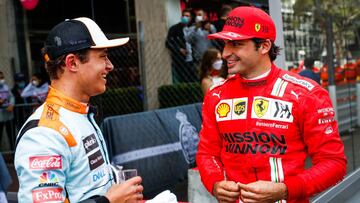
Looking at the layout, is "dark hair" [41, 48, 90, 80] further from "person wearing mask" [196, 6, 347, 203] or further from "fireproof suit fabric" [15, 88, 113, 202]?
"person wearing mask" [196, 6, 347, 203]

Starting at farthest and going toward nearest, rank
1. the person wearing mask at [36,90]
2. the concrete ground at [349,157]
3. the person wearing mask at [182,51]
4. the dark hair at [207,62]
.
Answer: the person wearing mask at [36,90], the person wearing mask at [182,51], the dark hair at [207,62], the concrete ground at [349,157]

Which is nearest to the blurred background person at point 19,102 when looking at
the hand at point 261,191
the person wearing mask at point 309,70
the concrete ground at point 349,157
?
the concrete ground at point 349,157

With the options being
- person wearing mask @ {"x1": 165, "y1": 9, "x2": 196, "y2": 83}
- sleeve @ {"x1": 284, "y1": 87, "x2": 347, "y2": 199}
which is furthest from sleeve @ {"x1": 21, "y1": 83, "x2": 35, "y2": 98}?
sleeve @ {"x1": 284, "y1": 87, "x2": 347, "y2": 199}

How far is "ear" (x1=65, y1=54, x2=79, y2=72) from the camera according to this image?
2.06 metres

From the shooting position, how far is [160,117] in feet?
19.6

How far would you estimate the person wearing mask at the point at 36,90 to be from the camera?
1066cm

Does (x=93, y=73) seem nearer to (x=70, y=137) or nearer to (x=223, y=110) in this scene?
(x=70, y=137)

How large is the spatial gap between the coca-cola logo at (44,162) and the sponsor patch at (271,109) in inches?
42.3

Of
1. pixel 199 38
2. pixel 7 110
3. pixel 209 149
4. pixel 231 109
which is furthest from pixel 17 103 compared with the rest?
pixel 231 109

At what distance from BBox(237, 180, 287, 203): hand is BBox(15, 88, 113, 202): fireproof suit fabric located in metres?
0.61

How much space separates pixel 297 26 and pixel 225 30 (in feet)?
17.1

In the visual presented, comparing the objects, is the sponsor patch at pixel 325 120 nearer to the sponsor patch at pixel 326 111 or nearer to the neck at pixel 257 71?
the sponsor patch at pixel 326 111

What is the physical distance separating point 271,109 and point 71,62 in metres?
1.00

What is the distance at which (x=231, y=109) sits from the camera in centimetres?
260
